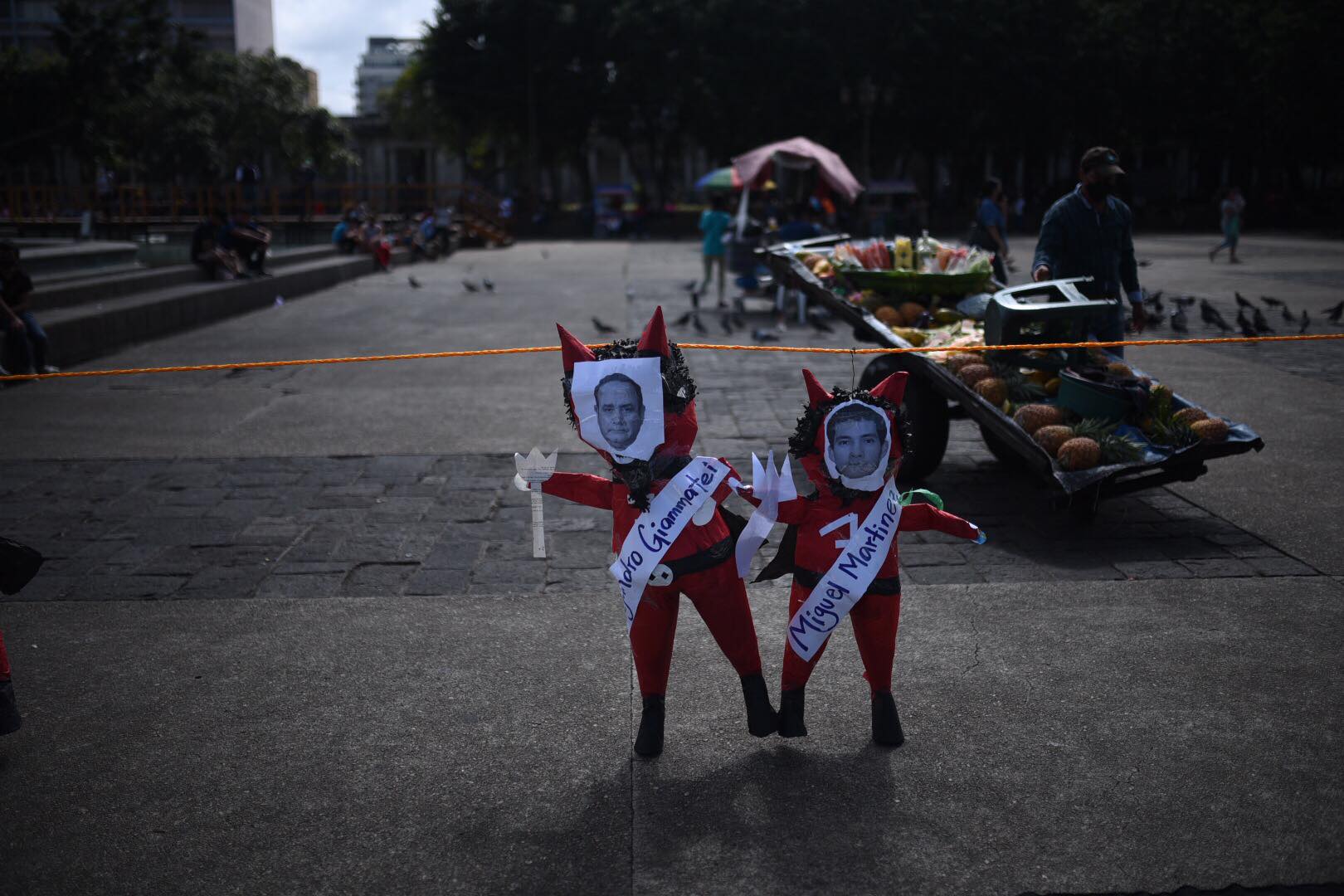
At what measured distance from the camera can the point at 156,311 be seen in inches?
611

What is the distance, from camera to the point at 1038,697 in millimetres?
4375

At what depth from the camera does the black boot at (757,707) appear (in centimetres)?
389

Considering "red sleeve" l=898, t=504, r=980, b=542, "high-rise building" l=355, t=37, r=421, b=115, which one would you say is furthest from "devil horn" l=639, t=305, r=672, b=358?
"high-rise building" l=355, t=37, r=421, b=115

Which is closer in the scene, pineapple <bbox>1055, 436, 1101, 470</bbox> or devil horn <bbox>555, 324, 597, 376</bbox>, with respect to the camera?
devil horn <bbox>555, 324, 597, 376</bbox>

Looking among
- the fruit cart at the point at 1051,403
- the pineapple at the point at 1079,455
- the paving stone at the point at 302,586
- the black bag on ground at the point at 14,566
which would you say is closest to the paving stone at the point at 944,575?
the fruit cart at the point at 1051,403

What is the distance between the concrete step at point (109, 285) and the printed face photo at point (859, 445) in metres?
13.5

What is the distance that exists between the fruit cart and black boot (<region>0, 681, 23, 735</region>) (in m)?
4.57

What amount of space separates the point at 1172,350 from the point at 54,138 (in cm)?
1934

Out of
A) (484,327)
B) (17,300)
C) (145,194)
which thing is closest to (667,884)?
(17,300)

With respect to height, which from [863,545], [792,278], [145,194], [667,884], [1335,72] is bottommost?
[667,884]

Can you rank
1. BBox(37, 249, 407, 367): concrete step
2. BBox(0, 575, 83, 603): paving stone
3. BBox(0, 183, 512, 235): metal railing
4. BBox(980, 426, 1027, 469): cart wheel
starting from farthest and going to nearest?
BBox(0, 183, 512, 235): metal railing → BBox(37, 249, 407, 367): concrete step → BBox(980, 426, 1027, 469): cart wheel → BBox(0, 575, 83, 603): paving stone

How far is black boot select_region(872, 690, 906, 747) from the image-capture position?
3.98m

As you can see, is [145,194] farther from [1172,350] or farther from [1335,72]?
[1335,72]

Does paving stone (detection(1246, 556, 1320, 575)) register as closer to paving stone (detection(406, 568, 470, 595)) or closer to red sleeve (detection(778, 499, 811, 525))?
red sleeve (detection(778, 499, 811, 525))
